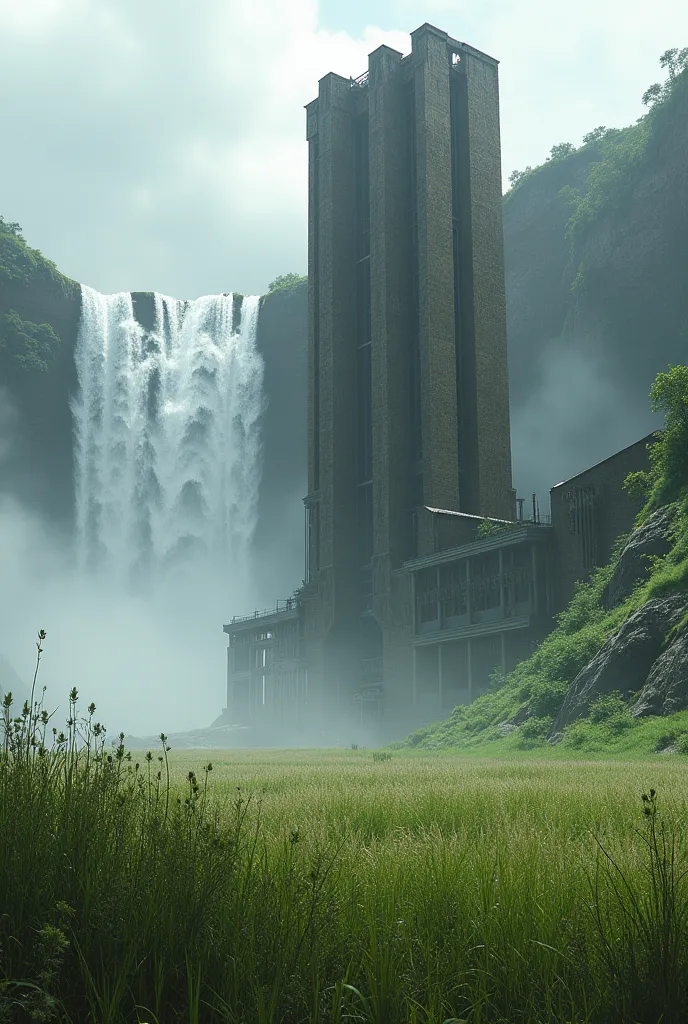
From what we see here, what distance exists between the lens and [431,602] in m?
47.6

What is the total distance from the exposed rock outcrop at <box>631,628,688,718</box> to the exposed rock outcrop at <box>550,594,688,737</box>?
745mm

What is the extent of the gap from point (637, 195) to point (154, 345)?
40.6 meters

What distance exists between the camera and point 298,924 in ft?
11.6

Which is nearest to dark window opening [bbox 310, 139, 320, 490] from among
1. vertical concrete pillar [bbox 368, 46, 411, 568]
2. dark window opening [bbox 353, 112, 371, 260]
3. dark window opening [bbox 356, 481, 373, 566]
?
dark window opening [bbox 353, 112, 371, 260]

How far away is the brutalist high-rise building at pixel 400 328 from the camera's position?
5288 centimetres

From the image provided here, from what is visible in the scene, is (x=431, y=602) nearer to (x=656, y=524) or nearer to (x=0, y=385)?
(x=656, y=524)

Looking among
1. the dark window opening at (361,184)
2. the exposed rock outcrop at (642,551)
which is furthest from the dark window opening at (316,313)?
the exposed rock outcrop at (642,551)

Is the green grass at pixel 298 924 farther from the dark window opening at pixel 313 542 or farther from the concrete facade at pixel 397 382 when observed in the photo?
the dark window opening at pixel 313 542

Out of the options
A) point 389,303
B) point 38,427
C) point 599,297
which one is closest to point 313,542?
point 389,303

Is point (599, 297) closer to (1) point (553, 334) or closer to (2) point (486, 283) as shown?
(1) point (553, 334)

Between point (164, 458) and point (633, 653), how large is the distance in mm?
63213

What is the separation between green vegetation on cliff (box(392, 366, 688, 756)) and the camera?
840 inches

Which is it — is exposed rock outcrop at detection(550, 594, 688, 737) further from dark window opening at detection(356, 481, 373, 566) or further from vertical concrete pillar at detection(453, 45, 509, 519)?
dark window opening at detection(356, 481, 373, 566)

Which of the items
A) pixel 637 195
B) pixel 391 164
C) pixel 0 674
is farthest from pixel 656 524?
pixel 0 674
